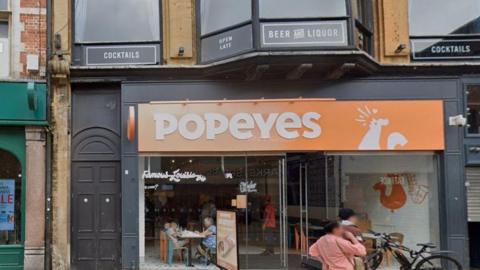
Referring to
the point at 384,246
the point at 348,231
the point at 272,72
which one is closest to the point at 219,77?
the point at 272,72

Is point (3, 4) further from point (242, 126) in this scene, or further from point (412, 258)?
point (412, 258)

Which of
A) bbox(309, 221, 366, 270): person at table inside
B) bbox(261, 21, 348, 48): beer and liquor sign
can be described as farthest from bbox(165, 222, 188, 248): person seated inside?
bbox(309, 221, 366, 270): person at table inside

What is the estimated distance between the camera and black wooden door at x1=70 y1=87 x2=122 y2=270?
11.1m

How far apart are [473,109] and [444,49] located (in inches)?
55.7

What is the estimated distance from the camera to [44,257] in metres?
10.7

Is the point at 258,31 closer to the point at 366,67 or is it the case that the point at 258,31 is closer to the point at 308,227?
the point at 366,67

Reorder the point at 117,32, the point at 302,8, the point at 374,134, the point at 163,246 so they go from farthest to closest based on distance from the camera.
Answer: the point at 117,32 < the point at 163,246 < the point at 374,134 < the point at 302,8

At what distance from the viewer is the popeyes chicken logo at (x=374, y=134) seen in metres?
11.3

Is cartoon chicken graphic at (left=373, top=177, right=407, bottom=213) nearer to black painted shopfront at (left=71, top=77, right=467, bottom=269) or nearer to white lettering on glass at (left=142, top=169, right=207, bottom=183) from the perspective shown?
black painted shopfront at (left=71, top=77, right=467, bottom=269)

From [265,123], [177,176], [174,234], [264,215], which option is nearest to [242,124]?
[265,123]

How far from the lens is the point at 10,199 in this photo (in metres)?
11.1

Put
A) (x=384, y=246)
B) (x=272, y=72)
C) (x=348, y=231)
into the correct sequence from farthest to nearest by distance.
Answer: (x=272, y=72) → (x=384, y=246) → (x=348, y=231)

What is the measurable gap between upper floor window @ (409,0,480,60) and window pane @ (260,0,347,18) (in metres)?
1.91

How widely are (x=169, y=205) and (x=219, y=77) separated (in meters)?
2.89
